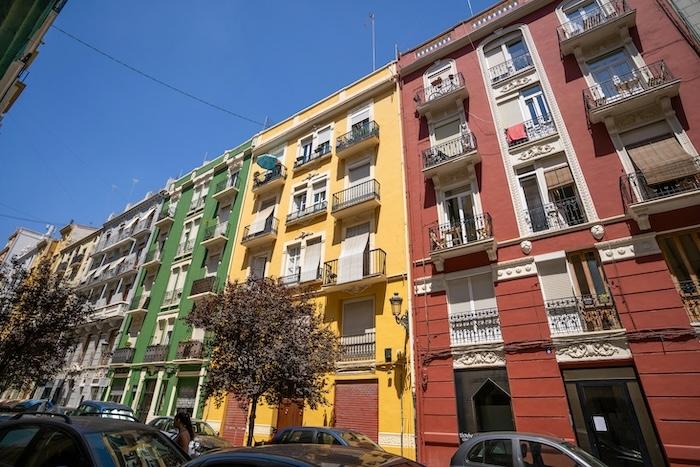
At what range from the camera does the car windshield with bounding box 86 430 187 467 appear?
3.66 m

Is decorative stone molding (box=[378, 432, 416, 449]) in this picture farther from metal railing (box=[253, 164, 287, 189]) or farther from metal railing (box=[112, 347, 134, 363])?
metal railing (box=[112, 347, 134, 363])

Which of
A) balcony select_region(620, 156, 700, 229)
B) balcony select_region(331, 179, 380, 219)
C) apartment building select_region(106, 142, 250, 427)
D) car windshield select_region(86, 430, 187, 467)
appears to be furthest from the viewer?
apartment building select_region(106, 142, 250, 427)

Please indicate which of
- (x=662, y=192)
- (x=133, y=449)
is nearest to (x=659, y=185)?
(x=662, y=192)

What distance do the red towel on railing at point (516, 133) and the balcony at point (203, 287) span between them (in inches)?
644

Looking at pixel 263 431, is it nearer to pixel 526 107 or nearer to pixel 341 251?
pixel 341 251

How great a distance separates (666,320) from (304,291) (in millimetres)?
11471

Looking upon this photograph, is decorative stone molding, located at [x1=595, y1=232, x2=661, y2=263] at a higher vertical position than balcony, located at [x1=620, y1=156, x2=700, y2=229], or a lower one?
lower

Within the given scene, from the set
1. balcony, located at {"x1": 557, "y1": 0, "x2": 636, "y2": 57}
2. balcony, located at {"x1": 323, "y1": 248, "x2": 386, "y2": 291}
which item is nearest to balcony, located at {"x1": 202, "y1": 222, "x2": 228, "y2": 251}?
balcony, located at {"x1": 323, "y1": 248, "x2": 386, "y2": 291}

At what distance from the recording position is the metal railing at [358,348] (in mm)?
13328

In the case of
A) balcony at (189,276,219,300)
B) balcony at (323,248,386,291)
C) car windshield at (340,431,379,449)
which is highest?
balcony at (189,276,219,300)

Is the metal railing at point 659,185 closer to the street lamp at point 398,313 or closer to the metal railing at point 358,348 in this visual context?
the street lamp at point 398,313

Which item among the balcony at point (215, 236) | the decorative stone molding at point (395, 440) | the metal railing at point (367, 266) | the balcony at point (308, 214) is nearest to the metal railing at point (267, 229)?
the balcony at point (308, 214)

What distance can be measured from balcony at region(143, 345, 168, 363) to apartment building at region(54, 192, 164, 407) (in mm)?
4624

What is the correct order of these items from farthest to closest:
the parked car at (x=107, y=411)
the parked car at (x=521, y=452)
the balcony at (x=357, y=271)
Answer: the balcony at (x=357, y=271), the parked car at (x=107, y=411), the parked car at (x=521, y=452)
